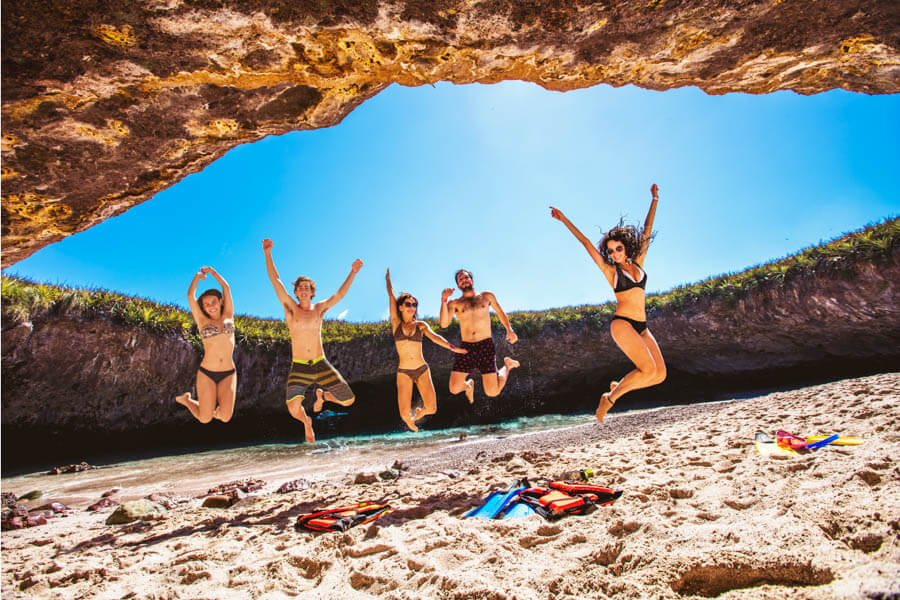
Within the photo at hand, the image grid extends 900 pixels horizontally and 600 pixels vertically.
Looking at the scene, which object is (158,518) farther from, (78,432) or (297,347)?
(78,432)

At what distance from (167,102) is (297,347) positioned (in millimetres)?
4297

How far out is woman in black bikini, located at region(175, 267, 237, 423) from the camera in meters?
6.26

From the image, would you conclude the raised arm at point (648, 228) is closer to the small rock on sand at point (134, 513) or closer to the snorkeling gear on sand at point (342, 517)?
the snorkeling gear on sand at point (342, 517)

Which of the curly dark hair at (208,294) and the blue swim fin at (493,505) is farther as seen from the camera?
the curly dark hair at (208,294)

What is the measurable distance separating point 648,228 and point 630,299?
1083 mm

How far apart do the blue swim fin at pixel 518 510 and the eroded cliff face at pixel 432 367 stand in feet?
37.7

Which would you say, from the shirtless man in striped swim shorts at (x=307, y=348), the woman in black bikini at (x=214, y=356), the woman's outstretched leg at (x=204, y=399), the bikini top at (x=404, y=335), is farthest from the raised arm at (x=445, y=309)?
the woman's outstretched leg at (x=204, y=399)

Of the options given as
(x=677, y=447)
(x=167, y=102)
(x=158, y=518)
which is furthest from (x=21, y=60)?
(x=677, y=447)

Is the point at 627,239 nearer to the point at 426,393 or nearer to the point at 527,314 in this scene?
the point at 426,393

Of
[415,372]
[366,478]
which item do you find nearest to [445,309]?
[415,372]

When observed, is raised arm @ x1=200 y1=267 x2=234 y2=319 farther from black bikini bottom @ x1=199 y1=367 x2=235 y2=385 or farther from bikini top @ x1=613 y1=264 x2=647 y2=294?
bikini top @ x1=613 y1=264 x2=647 y2=294

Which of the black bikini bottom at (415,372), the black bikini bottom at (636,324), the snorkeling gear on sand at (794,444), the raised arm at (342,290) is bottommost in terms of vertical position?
the snorkeling gear on sand at (794,444)

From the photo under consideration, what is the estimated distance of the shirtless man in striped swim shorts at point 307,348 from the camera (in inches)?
259

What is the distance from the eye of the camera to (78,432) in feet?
37.9
